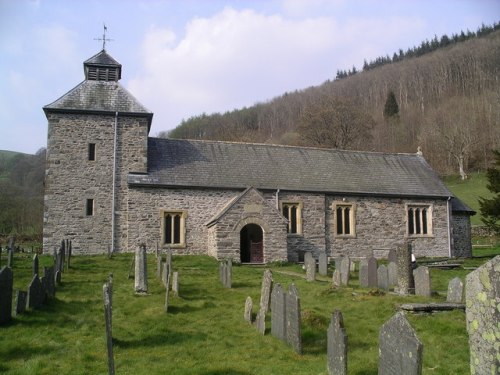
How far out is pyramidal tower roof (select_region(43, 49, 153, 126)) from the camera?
2506 centimetres

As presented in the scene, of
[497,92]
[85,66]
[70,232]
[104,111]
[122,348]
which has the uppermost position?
[497,92]

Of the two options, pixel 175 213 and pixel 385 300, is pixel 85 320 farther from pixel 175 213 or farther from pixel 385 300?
pixel 175 213

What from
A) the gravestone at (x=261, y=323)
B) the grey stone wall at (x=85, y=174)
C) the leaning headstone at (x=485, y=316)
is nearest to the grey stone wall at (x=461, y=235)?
the grey stone wall at (x=85, y=174)

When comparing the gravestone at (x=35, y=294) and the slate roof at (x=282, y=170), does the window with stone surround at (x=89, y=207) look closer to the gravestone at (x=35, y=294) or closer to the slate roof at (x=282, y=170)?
the slate roof at (x=282, y=170)

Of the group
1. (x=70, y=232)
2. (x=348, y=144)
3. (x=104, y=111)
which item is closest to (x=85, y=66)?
(x=104, y=111)

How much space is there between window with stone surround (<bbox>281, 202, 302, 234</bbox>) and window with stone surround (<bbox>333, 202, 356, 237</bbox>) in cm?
228

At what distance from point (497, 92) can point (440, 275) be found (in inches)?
2683

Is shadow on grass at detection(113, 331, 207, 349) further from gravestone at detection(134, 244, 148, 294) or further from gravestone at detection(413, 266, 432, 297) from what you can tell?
gravestone at detection(413, 266, 432, 297)

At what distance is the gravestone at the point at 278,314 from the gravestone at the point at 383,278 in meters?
6.21

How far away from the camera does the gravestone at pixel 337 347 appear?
20.8ft

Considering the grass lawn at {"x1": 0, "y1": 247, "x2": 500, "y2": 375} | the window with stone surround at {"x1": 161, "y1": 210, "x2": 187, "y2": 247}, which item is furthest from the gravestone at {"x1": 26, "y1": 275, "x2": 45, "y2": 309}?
the window with stone surround at {"x1": 161, "y1": 210, "x2": 187, "y2": 247}

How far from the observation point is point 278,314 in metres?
9.21

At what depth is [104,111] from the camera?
25.2 metres

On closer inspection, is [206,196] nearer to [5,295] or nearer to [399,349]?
[5,295]
